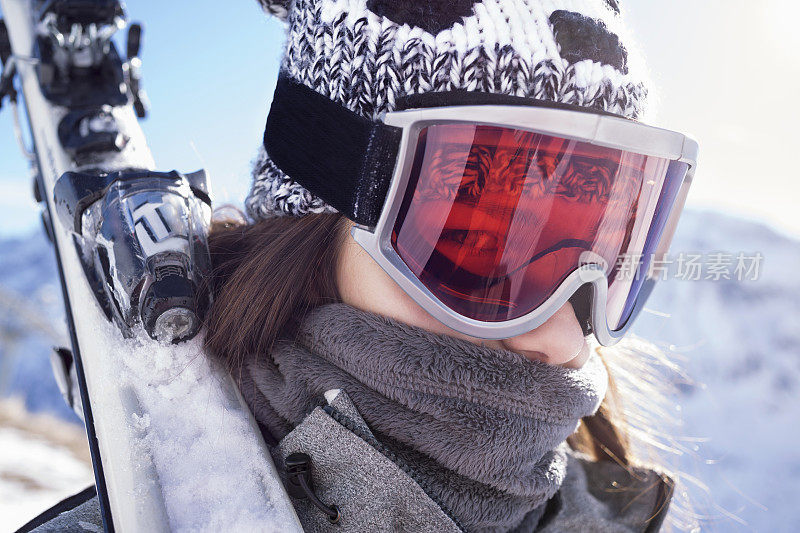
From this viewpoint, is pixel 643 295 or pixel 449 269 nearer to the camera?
pixel 449 269

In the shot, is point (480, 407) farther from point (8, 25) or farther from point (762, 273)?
point (762, 273)

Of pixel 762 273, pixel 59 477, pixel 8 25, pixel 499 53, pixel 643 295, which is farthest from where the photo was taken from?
pixel 59 477

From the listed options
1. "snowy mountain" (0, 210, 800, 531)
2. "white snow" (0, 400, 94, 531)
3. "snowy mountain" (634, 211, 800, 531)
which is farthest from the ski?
"white snow" (0, 400, 94, 531)

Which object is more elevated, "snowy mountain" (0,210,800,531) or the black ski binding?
the black ski binding

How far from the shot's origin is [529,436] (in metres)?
1.14

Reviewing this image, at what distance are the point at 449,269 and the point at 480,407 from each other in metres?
0.29

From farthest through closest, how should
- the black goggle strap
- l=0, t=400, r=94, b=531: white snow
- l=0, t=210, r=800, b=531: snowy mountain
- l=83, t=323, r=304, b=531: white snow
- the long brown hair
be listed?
1. l=0, t=400, r=94, b=531: white snow
2. l=0, t=210, r=800, b=531: snowy mountain
3. the long brown hair
4. the black goggle strap
5. l=83, t=323, r=304, b=531: white snow

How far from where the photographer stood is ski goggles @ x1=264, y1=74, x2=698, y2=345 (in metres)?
1.08

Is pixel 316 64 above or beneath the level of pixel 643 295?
above

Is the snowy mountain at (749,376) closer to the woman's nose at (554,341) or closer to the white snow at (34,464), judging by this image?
the woman's nose at (554,341)

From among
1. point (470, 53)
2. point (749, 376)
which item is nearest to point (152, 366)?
point (470, 53)

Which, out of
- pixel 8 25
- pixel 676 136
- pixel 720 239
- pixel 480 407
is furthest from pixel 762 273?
pixel 8 25

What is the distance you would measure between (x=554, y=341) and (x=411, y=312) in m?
0.32

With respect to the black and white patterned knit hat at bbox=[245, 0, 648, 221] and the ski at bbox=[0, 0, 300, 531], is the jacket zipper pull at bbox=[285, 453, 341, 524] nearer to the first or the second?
the ski at bbox=[0, 0, 300, 531]
